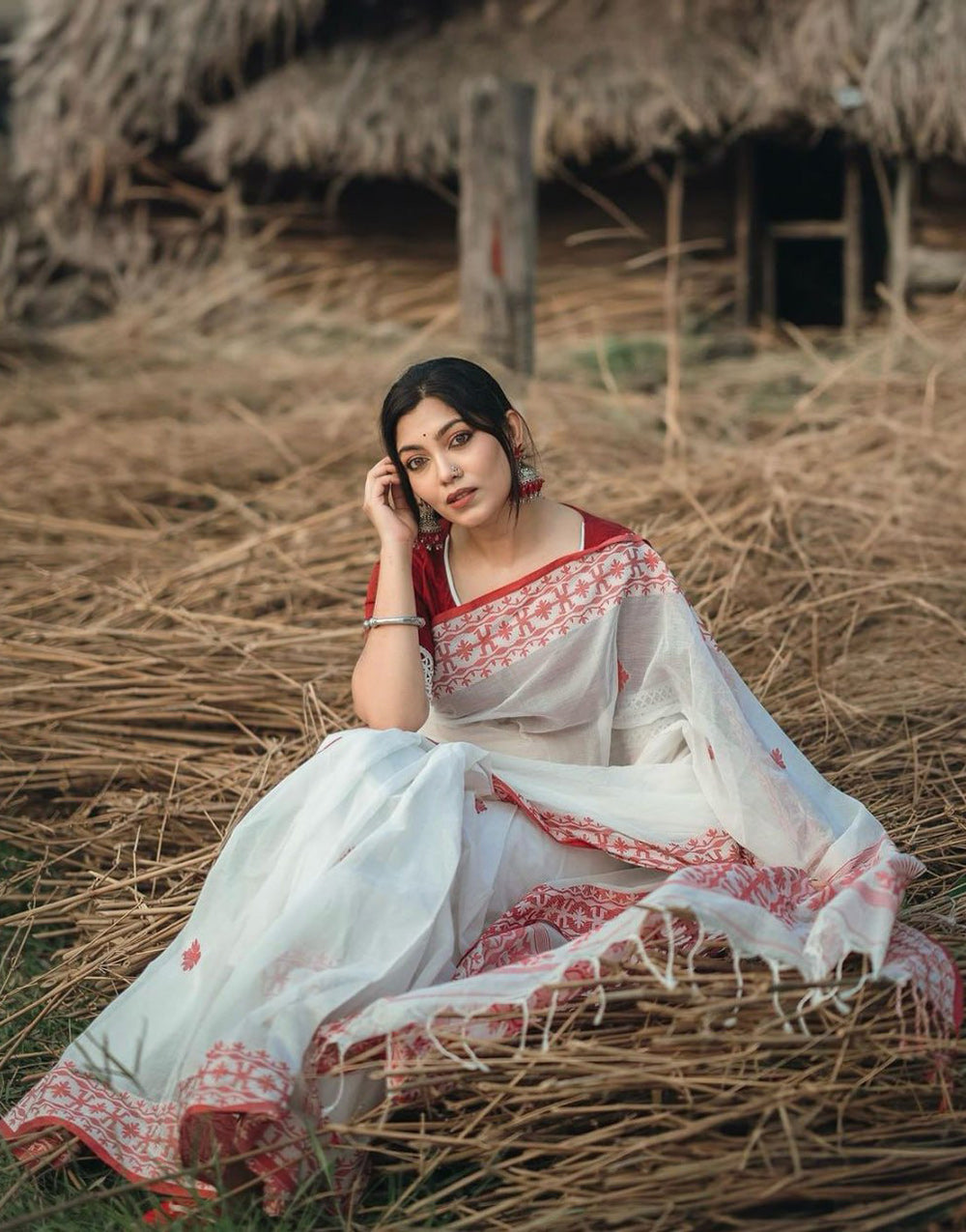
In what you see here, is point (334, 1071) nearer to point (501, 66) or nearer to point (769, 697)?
point (769, 697)

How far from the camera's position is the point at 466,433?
7.18 ft

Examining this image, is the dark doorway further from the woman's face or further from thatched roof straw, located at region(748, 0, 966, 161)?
the woman's face

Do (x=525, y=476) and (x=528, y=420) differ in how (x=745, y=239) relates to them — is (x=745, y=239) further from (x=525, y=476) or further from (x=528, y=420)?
(x=525, y=476)

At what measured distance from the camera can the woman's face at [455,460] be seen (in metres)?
2.18

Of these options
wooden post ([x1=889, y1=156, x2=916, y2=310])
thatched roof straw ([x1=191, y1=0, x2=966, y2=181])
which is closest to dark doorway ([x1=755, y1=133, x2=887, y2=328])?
wooden post ([x1=889, y1=156, x2=916, y2=310])

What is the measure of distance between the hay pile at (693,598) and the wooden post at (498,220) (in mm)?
346

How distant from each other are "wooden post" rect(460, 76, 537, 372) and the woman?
3126mm

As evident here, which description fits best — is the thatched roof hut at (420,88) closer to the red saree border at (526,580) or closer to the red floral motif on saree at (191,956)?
the red saree border at (526,580)

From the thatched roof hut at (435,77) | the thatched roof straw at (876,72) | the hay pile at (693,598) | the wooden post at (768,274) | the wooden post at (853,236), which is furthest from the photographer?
the wooden post at (768,274)

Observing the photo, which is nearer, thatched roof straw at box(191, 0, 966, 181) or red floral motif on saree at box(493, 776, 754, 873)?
red floral motif on saree at box(493, 776, 754, 873)

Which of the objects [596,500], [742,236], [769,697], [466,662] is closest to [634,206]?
[742,236]

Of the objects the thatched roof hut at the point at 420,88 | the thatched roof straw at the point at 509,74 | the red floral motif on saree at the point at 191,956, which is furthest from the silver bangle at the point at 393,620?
the thatched roof straw at the point at 509,74

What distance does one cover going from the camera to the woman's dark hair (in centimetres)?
216

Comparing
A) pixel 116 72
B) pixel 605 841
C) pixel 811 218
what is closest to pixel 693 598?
pixel 605 841
